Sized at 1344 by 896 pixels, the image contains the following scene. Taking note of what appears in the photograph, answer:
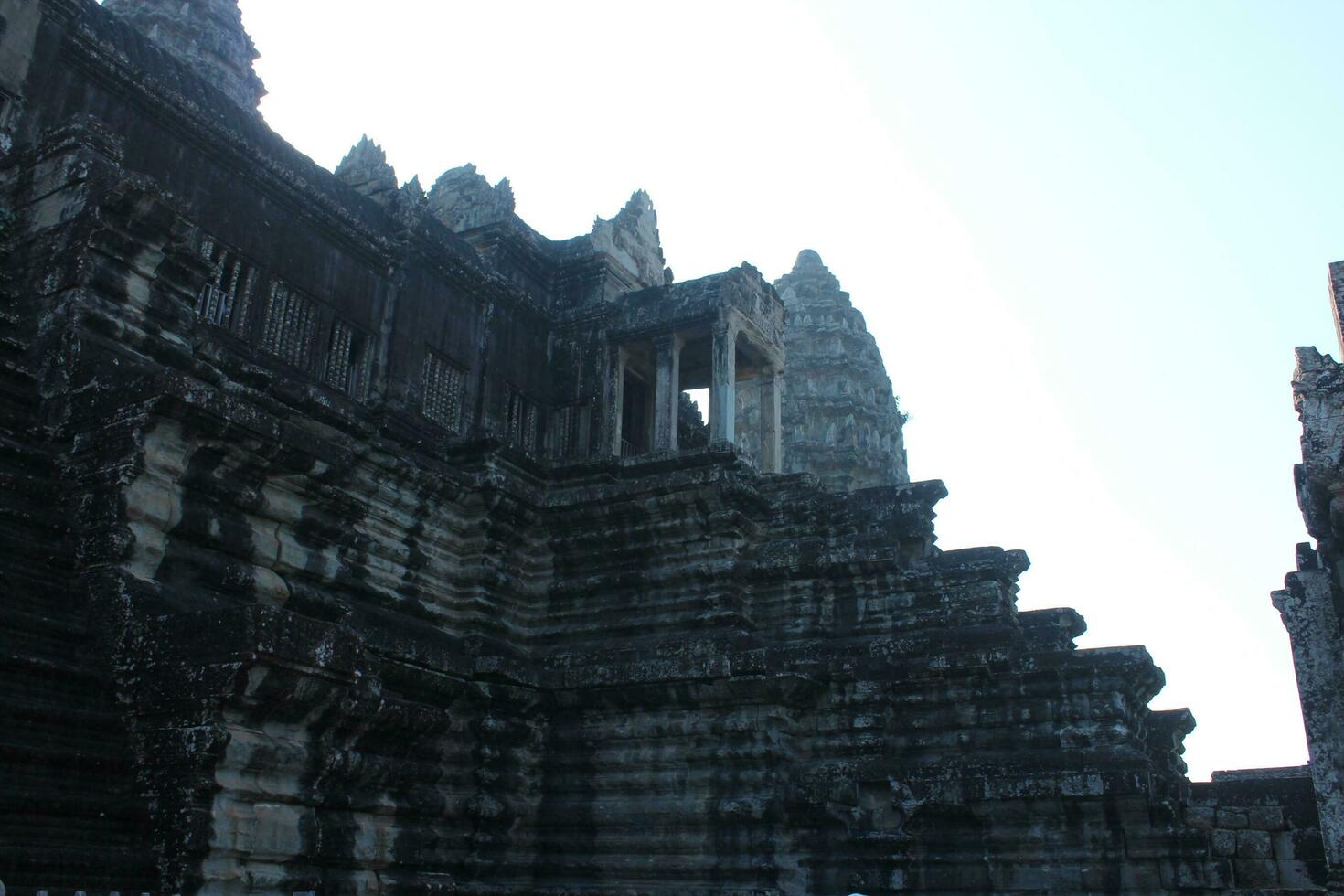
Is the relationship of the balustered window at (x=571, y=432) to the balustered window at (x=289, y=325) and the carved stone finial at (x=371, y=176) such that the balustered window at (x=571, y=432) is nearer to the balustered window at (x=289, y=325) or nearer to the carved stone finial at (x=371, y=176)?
the carved stone finial at (x=371, y=176)

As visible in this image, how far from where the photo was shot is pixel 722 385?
50.0 feet

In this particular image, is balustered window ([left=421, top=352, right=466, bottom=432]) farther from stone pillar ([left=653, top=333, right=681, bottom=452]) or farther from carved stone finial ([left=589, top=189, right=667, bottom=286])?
carved stone finial ([left=589, top=189, right=667, bottom=286])

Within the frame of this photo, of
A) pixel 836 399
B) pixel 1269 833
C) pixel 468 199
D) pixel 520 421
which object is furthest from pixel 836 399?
pixel 1269 833

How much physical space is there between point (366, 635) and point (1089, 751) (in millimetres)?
6394

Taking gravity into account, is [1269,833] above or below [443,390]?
below

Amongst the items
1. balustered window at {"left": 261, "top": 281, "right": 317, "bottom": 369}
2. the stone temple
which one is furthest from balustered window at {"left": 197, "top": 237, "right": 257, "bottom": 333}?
balustered window at {"left": 261, "top": 281, "right": 317, "bottom": 369}

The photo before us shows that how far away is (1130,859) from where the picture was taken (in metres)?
9.71

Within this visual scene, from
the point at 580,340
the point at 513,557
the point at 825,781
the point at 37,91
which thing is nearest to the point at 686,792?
the point at 825,781

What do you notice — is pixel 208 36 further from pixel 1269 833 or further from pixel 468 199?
pixel 1269 833

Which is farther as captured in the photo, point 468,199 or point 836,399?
point 836,399

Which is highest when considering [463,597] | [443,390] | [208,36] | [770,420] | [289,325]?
[208,36]

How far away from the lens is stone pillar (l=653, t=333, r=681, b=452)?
1526 cm

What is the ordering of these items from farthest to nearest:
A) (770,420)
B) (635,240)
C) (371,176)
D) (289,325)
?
(635,240)
(770,420)
(371,176)
(289,325)

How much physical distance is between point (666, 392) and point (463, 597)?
13.6ft
